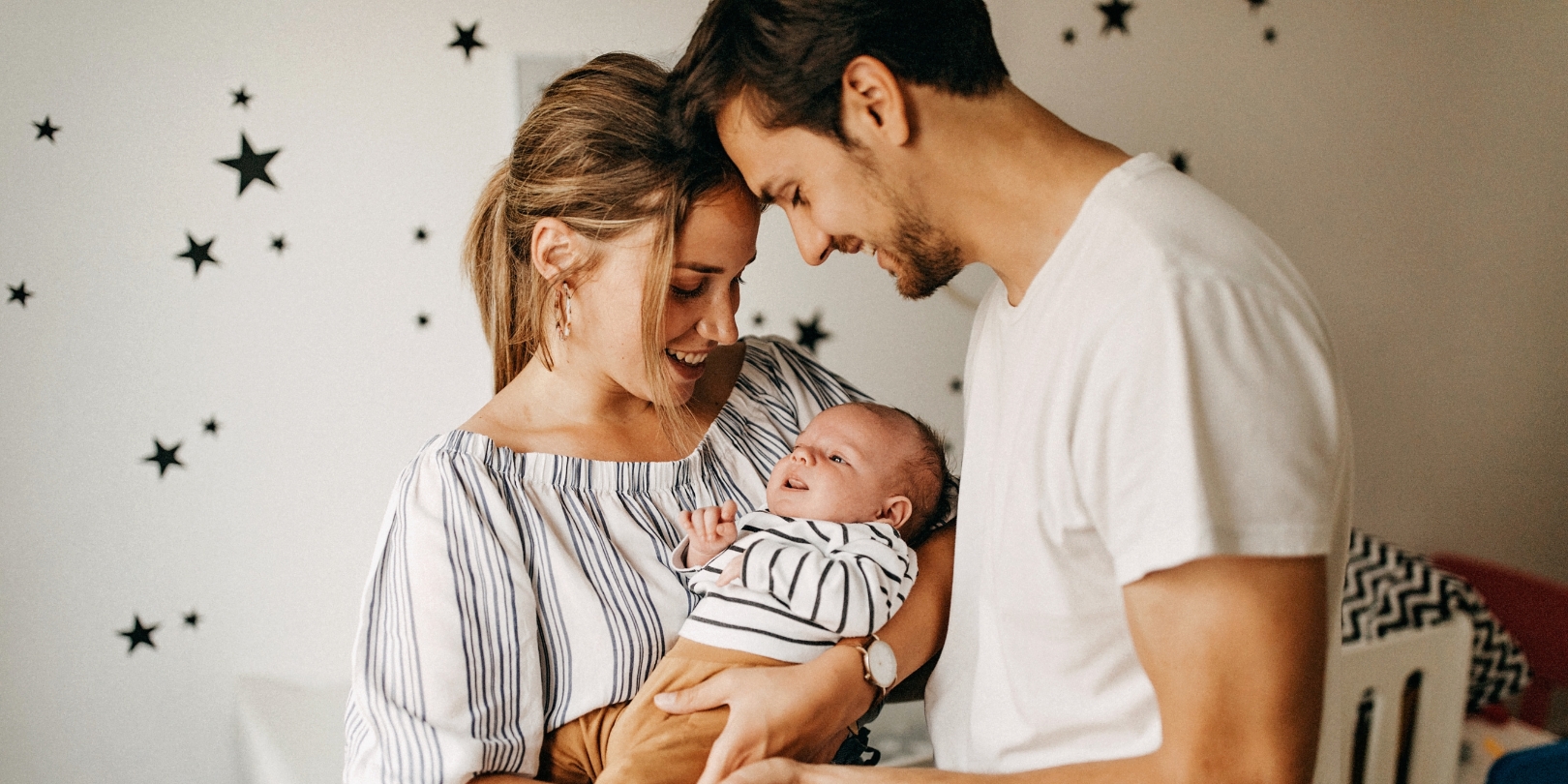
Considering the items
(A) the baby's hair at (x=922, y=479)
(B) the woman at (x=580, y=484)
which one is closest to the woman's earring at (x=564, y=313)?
(B) the woman at (x=580, y=484)

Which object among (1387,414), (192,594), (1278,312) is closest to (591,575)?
(1278,312)

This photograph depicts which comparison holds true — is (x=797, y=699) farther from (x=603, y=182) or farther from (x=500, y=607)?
(x=603, y=182)

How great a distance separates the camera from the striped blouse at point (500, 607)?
1056mm

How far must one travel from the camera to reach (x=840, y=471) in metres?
1.29

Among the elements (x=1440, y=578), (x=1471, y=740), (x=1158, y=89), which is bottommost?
(x=1471, y=740)

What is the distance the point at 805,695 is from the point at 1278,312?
2.14 ft

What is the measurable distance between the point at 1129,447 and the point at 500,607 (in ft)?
→ 2.32

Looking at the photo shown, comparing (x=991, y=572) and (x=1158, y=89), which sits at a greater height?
(x=1158, y=89)

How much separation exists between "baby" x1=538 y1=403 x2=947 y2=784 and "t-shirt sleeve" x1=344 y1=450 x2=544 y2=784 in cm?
12

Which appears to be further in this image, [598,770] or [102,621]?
[102,621]

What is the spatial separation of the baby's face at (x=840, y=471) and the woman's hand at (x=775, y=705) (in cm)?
20

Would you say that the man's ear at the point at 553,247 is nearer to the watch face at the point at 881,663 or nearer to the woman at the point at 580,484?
the woman at the point at 580,484

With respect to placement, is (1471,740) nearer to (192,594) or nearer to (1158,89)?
(1158,89)

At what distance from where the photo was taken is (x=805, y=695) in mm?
1114
